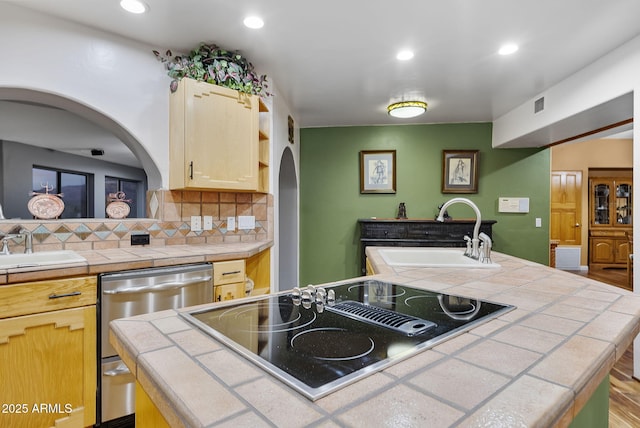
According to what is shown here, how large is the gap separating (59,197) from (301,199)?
279 centimetres

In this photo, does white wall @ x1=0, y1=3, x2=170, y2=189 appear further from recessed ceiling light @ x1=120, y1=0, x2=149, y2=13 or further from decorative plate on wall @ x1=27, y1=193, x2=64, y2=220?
decorative plate on wall @ x1=27, y1=193, x2=64, y2=220

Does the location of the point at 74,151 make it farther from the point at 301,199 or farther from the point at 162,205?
the point at 301,199

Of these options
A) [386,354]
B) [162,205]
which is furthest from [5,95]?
[386,354]

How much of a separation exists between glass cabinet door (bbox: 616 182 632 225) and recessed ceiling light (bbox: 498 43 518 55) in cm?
644

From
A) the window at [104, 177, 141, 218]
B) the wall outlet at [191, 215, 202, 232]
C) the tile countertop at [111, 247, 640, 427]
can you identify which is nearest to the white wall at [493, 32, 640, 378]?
the tile countertop at [111, 247, 640, 427]

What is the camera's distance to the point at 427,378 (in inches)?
22.0

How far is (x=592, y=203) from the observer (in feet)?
22.2

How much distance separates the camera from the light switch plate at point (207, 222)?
263cm

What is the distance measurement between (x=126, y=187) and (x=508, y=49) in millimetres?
3395

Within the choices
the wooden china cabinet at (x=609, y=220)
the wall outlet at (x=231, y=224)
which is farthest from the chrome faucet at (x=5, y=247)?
the wooden china cabinet at (x=609, y=220)

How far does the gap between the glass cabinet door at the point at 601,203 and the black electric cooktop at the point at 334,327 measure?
25.4 feet

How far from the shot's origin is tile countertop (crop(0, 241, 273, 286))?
1.51 m

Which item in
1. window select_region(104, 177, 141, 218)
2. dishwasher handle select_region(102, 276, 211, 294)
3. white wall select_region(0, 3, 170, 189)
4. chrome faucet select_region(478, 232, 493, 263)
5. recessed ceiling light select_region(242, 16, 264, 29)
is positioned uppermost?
recessed ceiling light select_region(242, 16, 264, 29)

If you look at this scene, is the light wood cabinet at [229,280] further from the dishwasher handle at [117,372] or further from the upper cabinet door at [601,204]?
the upper cabinet door at [601,204]
